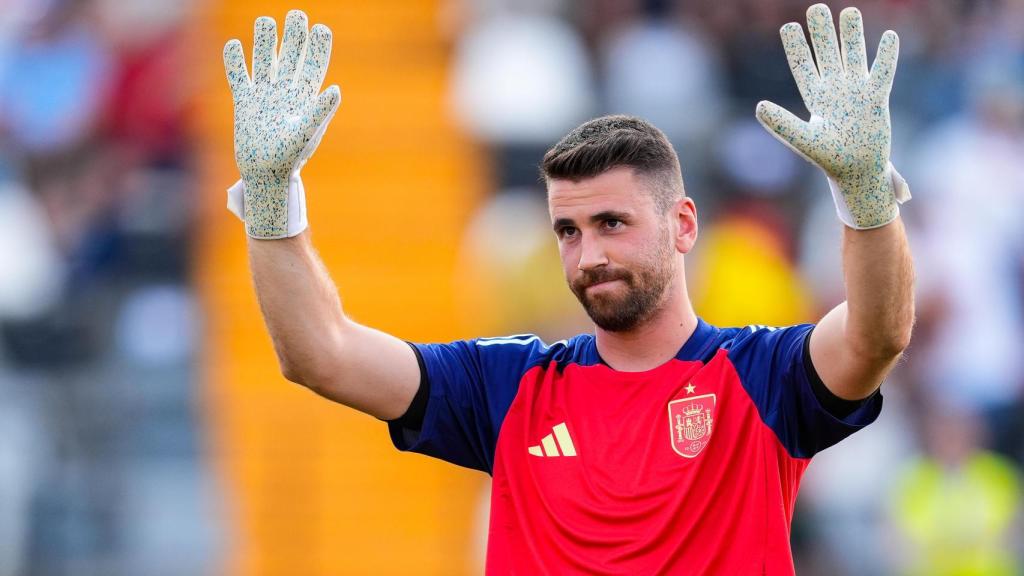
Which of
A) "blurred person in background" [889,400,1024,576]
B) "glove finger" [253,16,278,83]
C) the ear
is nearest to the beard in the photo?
the ear

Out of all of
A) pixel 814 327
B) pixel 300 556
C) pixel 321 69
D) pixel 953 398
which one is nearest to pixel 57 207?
pixel 300 556

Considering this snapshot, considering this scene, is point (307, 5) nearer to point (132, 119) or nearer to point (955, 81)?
point (132, 119)

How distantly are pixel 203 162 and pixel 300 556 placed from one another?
3133 mm

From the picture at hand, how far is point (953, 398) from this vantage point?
30.8 ft

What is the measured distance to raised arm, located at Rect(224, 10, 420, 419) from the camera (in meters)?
3.98

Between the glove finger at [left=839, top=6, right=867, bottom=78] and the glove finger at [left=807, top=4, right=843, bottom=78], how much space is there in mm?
22

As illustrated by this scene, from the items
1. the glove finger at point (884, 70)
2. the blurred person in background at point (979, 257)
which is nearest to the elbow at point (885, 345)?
the glove finger at point (884, 70)

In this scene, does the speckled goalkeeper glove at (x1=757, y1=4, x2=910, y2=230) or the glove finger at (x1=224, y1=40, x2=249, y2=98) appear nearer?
the speckled goalkeeper glove at (x1=757, y1=4, x2=910, y2=230)

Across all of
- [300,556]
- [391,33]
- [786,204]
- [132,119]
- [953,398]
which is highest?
[391,33]

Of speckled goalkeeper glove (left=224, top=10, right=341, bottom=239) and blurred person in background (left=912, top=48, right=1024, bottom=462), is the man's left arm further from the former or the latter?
blurred person in background (left=912, top=48, right=1024, bottom=462)

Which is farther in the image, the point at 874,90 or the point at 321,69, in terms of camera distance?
the point at 321,69

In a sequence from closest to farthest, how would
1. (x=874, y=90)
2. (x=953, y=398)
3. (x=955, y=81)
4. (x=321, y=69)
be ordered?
(x=874, y=90), (x=321, y=69), (x=953, y=398), (x=955, y=81)

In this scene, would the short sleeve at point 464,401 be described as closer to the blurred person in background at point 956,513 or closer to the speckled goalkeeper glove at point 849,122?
the speckled goalkeeper glove at point 849,122

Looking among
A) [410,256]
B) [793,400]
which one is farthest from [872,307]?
[410,256]
